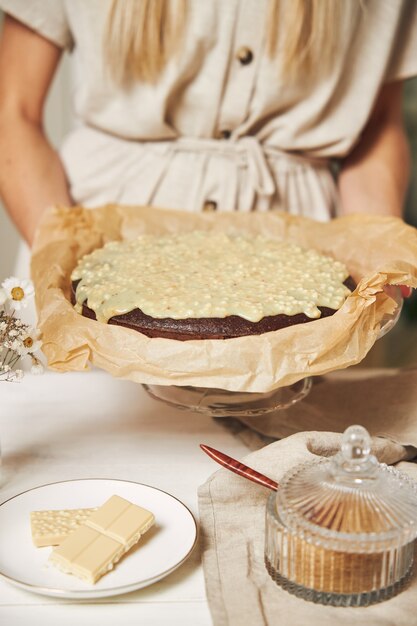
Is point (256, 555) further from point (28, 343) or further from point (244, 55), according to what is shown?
point (244, 55)

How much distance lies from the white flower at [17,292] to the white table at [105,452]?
0.23 meters

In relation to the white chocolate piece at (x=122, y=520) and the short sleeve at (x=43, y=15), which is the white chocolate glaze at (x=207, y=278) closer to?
the white chocolate piece at (x=122, y=520)

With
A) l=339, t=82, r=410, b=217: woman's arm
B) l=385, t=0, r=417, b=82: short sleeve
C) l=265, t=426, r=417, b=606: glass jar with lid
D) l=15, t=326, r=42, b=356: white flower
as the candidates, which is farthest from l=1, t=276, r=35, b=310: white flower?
l=385, t=0, r=417, b=82: short sleeve

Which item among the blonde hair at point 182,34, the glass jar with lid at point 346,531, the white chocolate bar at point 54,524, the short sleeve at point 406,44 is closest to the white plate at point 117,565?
the white chocolate bar at point 54,524

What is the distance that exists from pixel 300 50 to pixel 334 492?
3.19 feet

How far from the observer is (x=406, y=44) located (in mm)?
1523

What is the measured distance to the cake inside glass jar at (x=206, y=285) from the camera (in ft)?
3.10

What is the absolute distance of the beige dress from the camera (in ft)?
4.62

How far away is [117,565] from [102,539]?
0.10 ft

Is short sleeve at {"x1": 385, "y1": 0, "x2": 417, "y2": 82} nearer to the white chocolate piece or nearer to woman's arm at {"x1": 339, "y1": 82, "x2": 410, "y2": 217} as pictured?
woman's arm at {"x1": 339, "y1": 82, "x2": 410, "y2": 217}

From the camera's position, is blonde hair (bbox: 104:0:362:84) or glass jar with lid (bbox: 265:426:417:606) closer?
glass jar with lid (bbox: 265:426:417:606)

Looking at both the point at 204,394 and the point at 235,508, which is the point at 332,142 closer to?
the point at 204,394

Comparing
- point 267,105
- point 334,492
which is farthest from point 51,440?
point 267,105

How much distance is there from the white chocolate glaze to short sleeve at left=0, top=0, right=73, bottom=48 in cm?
49
